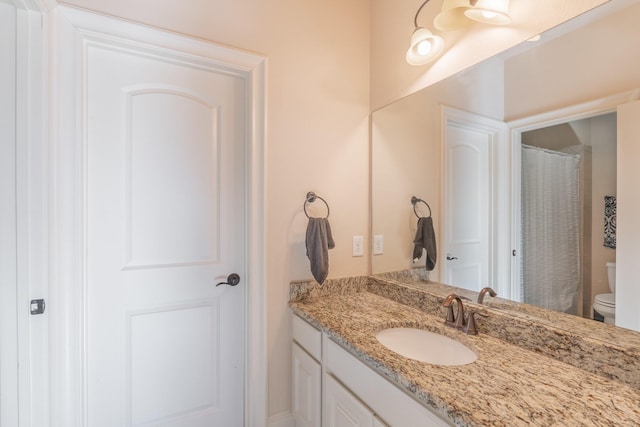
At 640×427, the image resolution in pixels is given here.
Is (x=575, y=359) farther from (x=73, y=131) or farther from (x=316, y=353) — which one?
(x=73, y=131)

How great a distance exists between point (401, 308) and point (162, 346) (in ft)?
3.91

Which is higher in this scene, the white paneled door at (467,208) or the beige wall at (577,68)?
the beige wall at (577,68)

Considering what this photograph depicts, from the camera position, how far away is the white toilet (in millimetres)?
948

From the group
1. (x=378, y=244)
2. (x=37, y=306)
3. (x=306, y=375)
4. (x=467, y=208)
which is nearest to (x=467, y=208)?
(x=467, y=208)

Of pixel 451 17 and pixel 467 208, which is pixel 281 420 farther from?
pixel 451 17

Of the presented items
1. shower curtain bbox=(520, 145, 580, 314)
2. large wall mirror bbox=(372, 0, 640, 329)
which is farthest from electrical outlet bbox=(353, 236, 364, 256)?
shower curtain bbox=(520, 145, 580, 314)

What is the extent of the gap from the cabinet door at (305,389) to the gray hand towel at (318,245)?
0.40 m

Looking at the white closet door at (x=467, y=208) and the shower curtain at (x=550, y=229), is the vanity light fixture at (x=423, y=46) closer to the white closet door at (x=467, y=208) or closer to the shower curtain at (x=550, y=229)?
the white closet door at (x=467, y=208)

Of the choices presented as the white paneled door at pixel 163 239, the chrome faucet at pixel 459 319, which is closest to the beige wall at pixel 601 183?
the chrome faucet at pixel 459 319

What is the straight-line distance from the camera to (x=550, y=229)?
110 cm

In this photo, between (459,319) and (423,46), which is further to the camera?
(423,46)

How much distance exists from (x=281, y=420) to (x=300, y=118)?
1.68m

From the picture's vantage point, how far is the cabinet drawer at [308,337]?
141 centimetres

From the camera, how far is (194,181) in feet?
4.94
